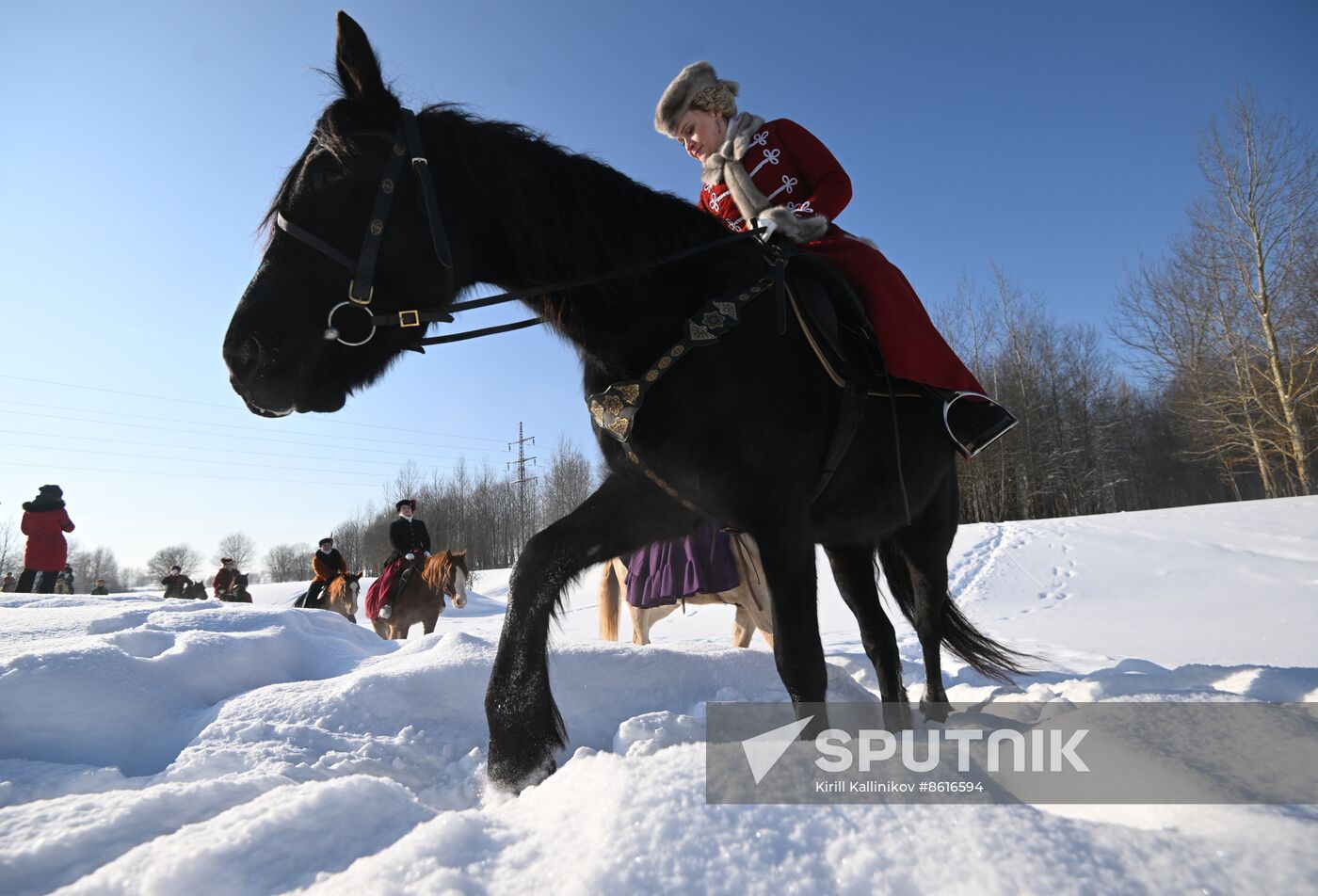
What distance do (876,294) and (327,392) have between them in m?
2.10

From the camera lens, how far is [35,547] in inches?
471

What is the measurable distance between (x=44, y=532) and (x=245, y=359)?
46.8ft

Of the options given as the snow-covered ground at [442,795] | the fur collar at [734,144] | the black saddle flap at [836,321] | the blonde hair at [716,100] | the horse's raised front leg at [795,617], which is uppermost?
the blonde hair at [716,100]

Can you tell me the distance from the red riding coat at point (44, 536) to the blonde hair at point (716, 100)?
14.5 meters

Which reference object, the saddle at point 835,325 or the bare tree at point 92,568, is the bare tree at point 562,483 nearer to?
the saddle at point 835,325

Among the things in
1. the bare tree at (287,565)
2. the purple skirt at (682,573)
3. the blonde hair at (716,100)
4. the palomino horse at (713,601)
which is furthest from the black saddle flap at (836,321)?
the bare tree at (287,565)

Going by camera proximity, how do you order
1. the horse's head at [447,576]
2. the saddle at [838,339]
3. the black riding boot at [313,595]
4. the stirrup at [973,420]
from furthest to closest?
the black riding boot at [313,595], the horse's head at [447,576], the stirrup at [973,420], the saddle at [838,339]

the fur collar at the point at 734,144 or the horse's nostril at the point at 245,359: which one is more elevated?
the fur collar at the point at 734,144

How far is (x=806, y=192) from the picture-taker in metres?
2.86

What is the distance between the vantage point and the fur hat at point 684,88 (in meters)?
2.88

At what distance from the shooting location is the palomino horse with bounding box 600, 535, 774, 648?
5.96 m

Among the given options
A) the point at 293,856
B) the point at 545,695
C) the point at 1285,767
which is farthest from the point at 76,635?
the point at 1285,767

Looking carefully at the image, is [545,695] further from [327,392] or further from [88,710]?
[88,710]

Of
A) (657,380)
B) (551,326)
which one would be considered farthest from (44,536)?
(657,380)
